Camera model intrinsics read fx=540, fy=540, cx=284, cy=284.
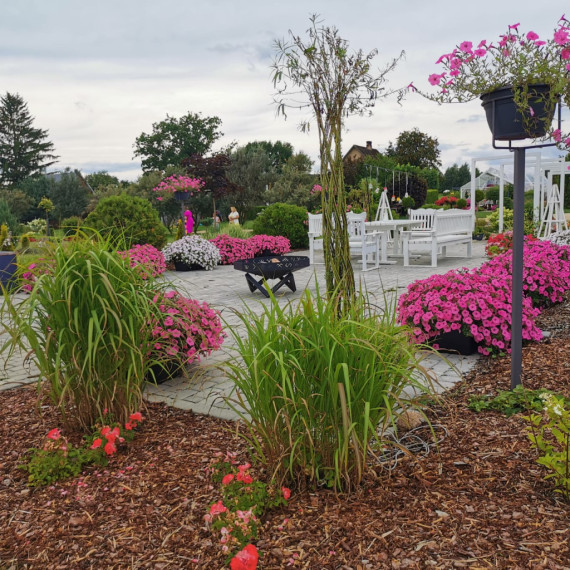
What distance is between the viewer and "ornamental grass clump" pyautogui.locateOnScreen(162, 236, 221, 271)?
10.7 meters

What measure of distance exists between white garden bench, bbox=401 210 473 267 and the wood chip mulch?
24.2 feet

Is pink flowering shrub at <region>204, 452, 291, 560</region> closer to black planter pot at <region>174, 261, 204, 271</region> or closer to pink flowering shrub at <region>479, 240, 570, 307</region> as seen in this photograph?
pink flowering shrub at <region>479, 240, 570, 307</region>

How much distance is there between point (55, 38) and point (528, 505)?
542 cm

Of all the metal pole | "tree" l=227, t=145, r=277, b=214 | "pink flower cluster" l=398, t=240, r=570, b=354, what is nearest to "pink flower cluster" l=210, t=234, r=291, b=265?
"pink flower cluster" l=398, t=240, r=570, b=354

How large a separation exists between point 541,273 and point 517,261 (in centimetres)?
252

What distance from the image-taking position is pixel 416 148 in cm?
3853

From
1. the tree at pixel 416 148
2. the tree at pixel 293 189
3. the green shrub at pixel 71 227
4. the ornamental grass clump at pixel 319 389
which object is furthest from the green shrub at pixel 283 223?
the tree at pixel 416 148

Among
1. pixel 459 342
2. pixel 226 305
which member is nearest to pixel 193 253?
pixel 226 305

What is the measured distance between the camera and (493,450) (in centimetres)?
240

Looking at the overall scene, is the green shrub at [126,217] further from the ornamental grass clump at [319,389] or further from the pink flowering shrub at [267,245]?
the ornamental grass clump at [319,389]

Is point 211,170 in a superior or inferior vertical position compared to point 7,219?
superior

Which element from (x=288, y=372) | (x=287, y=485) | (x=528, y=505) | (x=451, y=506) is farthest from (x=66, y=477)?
(x=528, y=505)

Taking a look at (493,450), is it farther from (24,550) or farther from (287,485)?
(24,550)

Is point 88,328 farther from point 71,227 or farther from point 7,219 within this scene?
point 7,219
